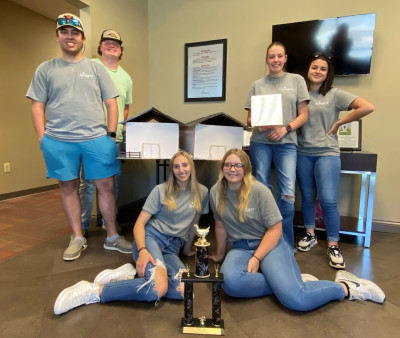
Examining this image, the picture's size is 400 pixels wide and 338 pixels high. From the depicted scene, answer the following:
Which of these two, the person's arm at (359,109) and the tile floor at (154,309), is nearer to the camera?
the tile floor at (154,309)

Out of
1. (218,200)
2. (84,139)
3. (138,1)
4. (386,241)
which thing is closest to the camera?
(218,200)

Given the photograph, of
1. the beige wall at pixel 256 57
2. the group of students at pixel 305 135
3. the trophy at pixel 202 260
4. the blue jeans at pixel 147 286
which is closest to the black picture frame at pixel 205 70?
the beige wall at pixel 256 57

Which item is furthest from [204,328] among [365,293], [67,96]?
[67,96]

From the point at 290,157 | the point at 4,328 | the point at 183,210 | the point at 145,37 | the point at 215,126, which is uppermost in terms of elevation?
the point at 145,37

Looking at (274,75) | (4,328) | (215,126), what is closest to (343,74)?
(274,75)

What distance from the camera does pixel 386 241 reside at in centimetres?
221

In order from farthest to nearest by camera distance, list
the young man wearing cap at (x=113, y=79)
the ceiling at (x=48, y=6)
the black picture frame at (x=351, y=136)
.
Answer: the ceiling at (x=48, y=6) < the black picture frame at (x=351, y=136) < the young man wearing cap at (x=113, y=79)

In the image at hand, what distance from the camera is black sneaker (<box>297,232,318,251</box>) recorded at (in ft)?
6.57

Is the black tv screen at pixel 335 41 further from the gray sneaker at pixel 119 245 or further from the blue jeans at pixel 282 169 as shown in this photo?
the gray sneaker at pixel 119 245

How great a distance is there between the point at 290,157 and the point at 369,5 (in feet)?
4.93

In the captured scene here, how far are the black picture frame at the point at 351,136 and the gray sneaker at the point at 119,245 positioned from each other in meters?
1.79

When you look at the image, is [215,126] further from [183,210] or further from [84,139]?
[84,139]

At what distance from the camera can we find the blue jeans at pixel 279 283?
49.7 inches

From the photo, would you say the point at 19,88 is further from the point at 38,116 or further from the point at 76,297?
the point at 76,297
